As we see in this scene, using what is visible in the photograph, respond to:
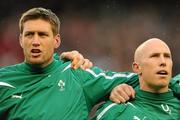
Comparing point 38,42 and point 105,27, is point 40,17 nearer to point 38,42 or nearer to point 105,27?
point 38,42

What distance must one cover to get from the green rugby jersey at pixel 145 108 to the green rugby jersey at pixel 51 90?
3.8 inches

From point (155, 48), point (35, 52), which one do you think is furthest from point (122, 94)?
point (35, 52)

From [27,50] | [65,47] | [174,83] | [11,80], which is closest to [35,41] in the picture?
[27,50]

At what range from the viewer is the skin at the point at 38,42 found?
217 centimetres

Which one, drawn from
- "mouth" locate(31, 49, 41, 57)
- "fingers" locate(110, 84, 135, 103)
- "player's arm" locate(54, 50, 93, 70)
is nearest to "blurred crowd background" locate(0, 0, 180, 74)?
"player's arm" locate(54, 50, 93, 70)

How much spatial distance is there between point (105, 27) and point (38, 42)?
263 centimetres

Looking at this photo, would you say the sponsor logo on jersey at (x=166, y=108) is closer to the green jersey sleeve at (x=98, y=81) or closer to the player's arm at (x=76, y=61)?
the green jersey sleeve at (x=98, y=81)

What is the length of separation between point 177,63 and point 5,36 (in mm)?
1735

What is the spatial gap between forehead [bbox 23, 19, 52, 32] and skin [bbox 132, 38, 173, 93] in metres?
0.47

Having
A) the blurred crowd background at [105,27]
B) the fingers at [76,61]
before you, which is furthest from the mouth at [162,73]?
the blurred crowd background at [105,27]

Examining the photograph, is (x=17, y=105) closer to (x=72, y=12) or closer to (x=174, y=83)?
(x=174, y=83)

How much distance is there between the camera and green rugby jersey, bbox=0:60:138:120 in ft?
6.85

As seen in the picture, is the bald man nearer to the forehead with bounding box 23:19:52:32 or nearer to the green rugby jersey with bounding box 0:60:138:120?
the green rugby jersey with bounding box 0:60:138:120

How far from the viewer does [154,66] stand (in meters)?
2.22
